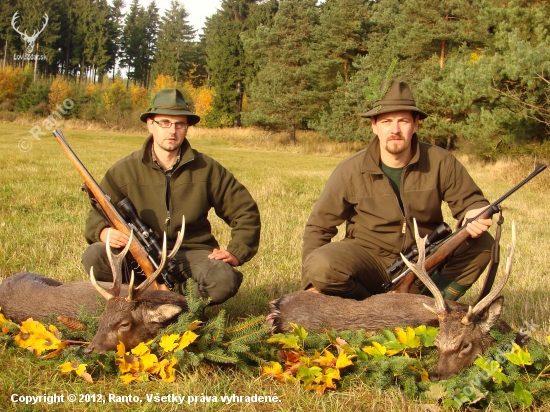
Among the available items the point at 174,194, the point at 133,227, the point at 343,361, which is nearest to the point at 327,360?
the point at 343,361

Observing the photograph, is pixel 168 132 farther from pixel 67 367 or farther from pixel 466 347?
pixel 466 347

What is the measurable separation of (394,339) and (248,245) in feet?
5.94

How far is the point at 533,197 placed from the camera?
15.3m

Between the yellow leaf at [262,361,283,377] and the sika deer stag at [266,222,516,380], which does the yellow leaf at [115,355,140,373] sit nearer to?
the yellow leaf at [262,361,283,377]

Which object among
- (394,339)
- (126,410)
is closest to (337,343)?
(394,339)

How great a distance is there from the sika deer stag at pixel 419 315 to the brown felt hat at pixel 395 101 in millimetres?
1437

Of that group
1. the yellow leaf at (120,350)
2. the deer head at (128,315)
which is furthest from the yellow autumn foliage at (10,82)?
the yellow leaf at (120,350)

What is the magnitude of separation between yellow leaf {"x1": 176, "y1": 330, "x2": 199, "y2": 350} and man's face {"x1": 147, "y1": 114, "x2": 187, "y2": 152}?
6.44 ft

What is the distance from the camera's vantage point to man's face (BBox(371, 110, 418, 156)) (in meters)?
5.16

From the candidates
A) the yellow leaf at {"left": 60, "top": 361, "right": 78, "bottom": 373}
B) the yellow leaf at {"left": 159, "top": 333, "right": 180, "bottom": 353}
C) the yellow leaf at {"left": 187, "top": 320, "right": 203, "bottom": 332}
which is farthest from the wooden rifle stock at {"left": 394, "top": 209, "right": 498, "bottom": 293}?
the yellow leaf at {"left": 60, "top": 361, "right": 78, "bottom": 373}

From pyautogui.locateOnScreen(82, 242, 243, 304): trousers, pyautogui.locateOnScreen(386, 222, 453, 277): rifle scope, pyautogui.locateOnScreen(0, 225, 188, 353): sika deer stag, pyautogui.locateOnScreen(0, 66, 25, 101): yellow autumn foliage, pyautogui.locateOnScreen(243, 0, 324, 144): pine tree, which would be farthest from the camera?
pyautogui.locateOnScreen(0, 66, 25, 101): yellow autumn foliage

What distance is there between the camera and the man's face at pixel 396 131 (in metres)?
5.16

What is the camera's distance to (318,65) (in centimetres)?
4097

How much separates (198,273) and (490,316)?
2389 millimetres
